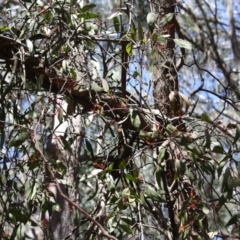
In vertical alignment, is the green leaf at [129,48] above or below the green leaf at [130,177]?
above

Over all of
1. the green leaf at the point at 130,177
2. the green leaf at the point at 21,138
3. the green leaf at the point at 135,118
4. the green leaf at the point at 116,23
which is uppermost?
the green leaf at the point at 116,23

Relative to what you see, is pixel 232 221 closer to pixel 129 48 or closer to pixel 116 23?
pixel 129 48

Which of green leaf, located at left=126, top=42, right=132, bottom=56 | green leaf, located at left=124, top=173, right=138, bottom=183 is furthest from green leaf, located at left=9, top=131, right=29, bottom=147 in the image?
green leaf, located at left=126, top=42, right=132, bottom=56

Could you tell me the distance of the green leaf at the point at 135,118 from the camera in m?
2.03

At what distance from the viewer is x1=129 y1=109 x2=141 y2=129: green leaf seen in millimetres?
2027

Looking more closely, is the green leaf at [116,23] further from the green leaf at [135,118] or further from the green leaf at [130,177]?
the green leaf at [130,177]

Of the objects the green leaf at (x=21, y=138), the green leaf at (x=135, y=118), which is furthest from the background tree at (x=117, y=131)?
the green leaf at (x=21, y=138)

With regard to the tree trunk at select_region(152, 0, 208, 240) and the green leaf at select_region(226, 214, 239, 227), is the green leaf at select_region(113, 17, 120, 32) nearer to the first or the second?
the tree trunk at select_region(152, 0, 208, 240)

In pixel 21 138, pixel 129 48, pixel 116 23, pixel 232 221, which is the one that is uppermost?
pixel 116 23

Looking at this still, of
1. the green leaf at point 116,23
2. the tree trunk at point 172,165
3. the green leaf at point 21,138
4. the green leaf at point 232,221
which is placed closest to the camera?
the green leaf at point 21,138

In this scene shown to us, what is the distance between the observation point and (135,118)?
204cm

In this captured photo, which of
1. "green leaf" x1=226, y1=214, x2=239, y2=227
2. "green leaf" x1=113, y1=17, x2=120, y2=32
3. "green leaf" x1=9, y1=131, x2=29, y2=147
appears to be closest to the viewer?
"green leaf" x1=9, y1=131, x2=29, y2=147

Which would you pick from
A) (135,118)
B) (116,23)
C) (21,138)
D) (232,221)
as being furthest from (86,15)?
(232,221)

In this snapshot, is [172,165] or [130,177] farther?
[172,165]
